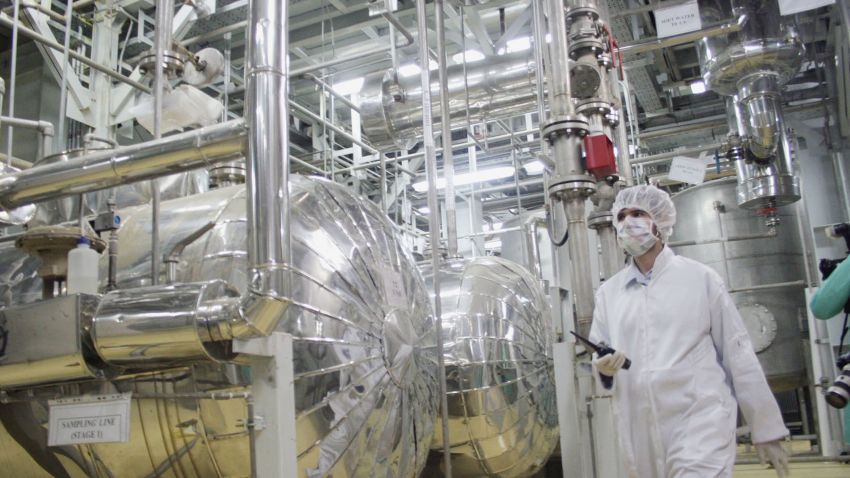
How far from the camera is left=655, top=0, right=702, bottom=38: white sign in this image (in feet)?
14.9

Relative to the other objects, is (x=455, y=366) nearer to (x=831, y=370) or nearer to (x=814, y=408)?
(x=831, y=370)

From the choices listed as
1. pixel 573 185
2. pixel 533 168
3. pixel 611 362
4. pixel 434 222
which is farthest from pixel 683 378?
pixel 533 168

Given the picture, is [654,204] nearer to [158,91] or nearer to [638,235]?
[638,235]

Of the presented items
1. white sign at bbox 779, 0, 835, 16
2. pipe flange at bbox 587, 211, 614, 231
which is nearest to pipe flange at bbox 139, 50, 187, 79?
pipe flange at bbox 587, 211, 614, 231

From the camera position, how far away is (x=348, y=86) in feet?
20.6

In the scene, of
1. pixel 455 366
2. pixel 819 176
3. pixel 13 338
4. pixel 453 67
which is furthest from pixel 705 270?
pixel 819 176

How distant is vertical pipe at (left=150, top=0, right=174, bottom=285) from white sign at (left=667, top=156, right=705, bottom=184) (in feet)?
10.0

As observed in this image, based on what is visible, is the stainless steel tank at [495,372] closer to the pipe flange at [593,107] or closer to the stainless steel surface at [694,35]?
the pipe flange at [593,107]

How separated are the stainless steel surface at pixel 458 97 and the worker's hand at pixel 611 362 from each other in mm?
2361

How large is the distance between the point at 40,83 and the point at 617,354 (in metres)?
4.42

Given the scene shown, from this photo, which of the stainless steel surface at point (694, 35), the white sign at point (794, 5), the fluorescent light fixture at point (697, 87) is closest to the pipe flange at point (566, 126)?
the white sign at point (794, 5)

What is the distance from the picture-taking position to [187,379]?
1.73m

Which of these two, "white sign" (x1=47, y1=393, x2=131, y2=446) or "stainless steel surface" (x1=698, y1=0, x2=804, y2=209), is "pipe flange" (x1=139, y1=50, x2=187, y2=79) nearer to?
"white sign" (x1=47, y1=393, x2=131, y2=446)

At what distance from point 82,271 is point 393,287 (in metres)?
0.94
